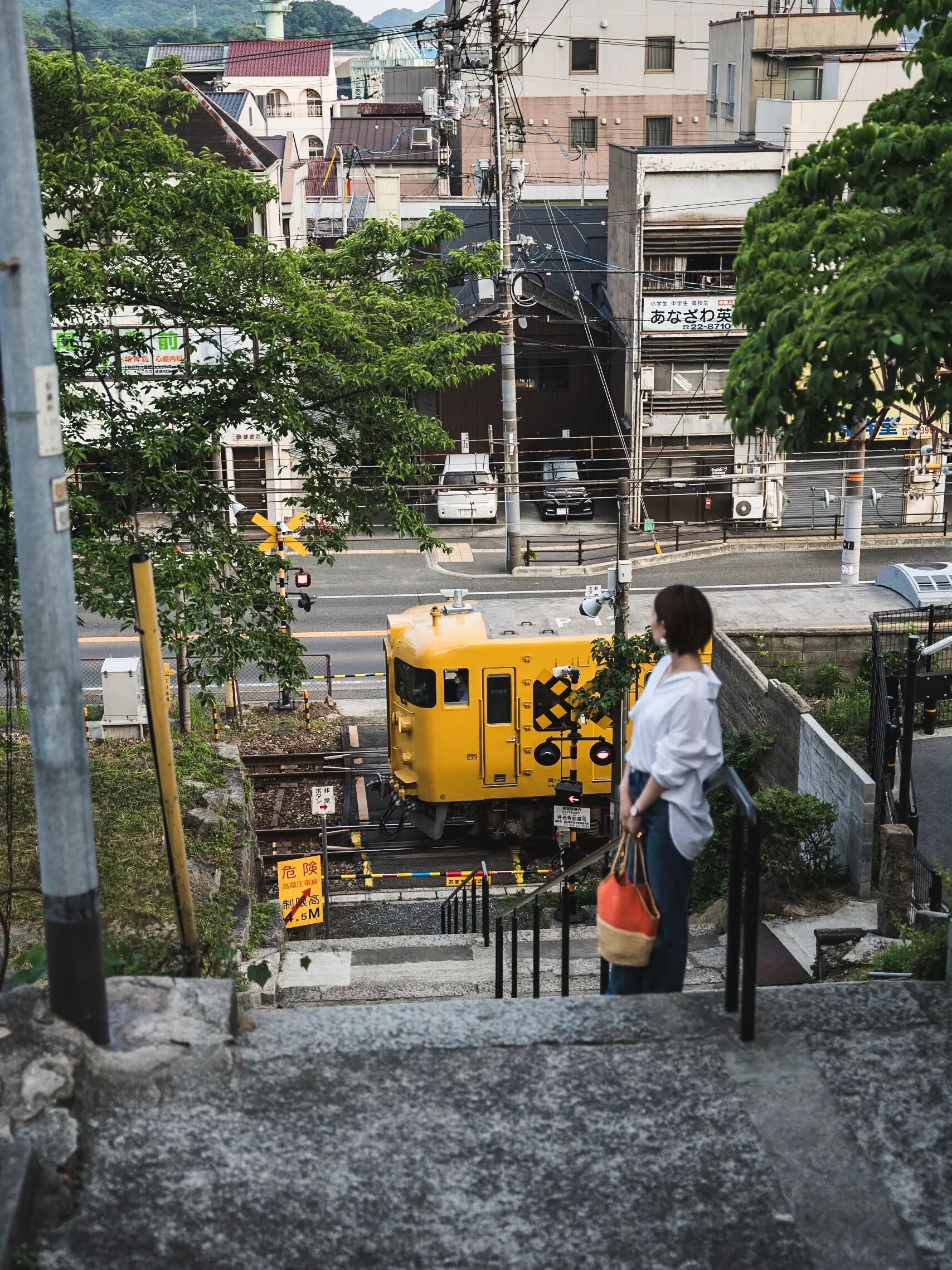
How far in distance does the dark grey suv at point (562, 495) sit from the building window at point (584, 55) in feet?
102

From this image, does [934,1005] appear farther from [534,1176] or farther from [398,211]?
[398,211]

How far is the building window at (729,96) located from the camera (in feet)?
173

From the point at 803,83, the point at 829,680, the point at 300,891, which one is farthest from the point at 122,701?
the point at 803,83

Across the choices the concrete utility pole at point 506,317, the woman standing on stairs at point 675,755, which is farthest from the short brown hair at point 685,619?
the concrete utility pole at point 506,317

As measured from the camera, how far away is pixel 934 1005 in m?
5.64

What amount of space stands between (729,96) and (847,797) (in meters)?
45.7

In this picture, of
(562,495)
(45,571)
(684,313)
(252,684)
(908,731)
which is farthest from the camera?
(562,495)

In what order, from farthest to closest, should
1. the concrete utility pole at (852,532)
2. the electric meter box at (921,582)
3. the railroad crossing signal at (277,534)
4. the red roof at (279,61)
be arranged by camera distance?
the red roof at (279,61), the concrete utility pole at (852,532), the electric meter box at (921,582), the railroad crossing signal at (277,534)

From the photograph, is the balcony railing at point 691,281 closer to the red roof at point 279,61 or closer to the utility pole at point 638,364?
the utility pole at point 638,364

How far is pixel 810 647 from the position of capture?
22375 millimetres

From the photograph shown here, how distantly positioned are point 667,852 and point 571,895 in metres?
11.7

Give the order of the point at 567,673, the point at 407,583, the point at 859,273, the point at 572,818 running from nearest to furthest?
the point at 859,273 < the point at 572,818 < the point at 567,673 < the point at 407,583

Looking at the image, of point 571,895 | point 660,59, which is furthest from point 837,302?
point 660,59

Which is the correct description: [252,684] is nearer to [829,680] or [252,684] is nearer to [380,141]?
[829,680]
